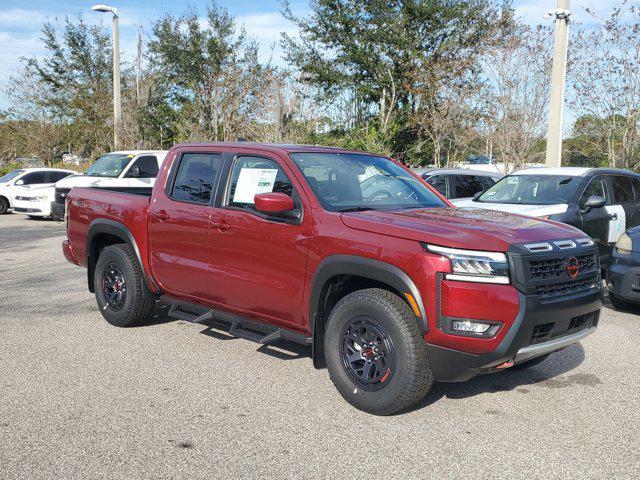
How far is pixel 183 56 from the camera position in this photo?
2897 centimetres

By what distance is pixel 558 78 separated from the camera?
12.0 metres

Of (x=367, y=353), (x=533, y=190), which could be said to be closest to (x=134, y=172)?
(x=533, y=190)

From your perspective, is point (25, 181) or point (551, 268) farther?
point (25, 181)

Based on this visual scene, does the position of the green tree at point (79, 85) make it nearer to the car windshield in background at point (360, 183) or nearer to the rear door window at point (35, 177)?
the rear door window at point (35, 177)

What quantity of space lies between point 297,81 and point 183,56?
6.87 metres

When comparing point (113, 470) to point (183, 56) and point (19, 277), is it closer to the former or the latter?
point (19, 277)

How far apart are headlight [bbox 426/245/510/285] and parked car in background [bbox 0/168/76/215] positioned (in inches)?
670

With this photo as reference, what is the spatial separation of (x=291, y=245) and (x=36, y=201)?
15.4 metres

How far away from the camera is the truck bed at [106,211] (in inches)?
238

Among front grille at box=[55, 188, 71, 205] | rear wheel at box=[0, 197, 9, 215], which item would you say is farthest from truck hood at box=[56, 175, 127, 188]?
rear wheel at box=[0, 197, 9, 215]

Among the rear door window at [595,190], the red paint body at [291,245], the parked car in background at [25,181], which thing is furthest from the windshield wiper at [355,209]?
the parked car in background at [25,181]

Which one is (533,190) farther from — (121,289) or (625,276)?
(121,289)

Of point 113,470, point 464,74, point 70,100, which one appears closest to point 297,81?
point 464,74

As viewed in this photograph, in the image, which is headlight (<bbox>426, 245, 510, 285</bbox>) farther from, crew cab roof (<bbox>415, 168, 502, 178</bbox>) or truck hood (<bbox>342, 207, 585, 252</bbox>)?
crew cab roof (<bbox>415, 168, 502, 178</bbox>)
